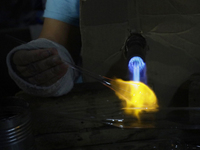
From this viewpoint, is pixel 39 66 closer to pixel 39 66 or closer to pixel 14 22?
pixel 39 66

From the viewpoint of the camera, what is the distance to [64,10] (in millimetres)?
866

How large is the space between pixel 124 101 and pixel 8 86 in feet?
3.25

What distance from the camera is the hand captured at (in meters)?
0.61

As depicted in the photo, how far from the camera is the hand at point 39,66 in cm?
61

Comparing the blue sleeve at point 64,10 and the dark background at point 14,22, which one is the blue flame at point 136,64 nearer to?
the blue sleeve at point 64,10

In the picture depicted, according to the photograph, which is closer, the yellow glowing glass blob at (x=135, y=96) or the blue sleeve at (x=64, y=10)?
the yellow glowing glass blob at (x=135, y=96)

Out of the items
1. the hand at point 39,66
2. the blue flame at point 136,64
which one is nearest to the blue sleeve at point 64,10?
the hand at point 39,66

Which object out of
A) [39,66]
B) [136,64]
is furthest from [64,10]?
[136,64]

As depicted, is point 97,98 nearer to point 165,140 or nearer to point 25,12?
point 165,140

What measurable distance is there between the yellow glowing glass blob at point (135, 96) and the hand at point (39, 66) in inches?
8.1

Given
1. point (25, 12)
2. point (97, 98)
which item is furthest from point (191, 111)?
point (25, 12)

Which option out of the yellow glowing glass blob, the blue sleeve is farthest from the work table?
the blue sleeve

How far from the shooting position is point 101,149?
580 mm

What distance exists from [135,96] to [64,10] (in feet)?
1.63
